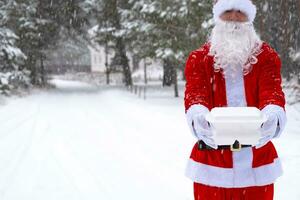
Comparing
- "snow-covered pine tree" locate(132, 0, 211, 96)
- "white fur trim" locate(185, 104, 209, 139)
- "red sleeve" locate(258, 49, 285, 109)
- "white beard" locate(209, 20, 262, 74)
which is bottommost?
"white fur trim" locate(185, 104, 209, 139)

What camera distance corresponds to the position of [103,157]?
31.3ft

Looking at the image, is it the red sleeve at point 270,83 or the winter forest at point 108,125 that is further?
the winter forest at point 108,125

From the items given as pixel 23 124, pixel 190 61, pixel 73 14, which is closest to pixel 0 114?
pixel 23 124

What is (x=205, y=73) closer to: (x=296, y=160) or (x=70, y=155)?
(x=296, y=160)

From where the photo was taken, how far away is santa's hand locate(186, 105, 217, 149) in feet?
8.51

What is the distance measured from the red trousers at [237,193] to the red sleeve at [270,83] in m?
0.55

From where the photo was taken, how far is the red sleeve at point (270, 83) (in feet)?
8.99

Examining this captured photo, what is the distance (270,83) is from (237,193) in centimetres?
71

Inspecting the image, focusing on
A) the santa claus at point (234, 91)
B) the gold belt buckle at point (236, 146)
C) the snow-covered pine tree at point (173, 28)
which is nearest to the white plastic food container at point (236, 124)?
the gold belt buckle at point (236, 146)

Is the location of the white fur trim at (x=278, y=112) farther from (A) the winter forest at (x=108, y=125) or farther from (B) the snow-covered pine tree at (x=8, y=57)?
(B) the snow-covered pine tree at (x=8, y=57)

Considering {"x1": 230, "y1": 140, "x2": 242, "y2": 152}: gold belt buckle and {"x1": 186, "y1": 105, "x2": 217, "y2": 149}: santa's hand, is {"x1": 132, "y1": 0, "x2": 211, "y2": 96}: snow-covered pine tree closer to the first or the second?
{"x1": 186, "y1": 105, "x2": 217, "y2": 149}: santa's hand

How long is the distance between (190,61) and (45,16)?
99.5 ft

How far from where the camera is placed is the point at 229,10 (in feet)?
9.87

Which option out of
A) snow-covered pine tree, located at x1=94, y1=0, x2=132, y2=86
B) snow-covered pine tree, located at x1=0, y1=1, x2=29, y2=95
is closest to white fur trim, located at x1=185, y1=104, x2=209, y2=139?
snow-covered pine tree, located at x1=0, y1=1, x2=29, y2=95
